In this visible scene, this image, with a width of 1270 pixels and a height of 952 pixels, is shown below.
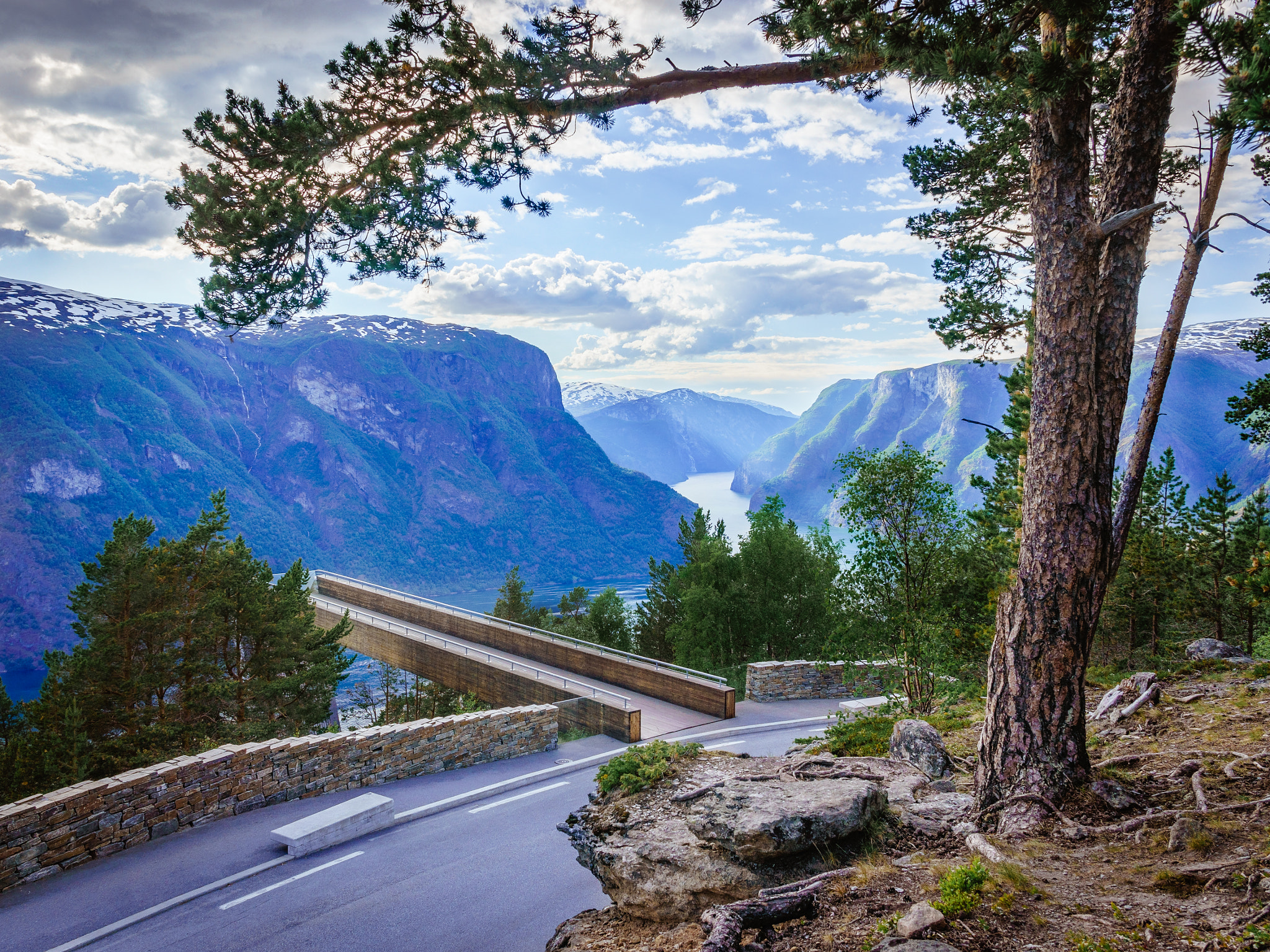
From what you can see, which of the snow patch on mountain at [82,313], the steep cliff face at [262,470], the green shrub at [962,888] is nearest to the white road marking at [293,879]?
the green shrub at [962,888]

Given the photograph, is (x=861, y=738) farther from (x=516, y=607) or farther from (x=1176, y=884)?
(x=516, y=607)

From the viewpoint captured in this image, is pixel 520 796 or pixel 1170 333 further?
pixel 520 796

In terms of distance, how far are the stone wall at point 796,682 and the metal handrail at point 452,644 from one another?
134 inches

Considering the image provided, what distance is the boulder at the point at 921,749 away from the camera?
6.79 metres

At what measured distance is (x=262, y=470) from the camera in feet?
544

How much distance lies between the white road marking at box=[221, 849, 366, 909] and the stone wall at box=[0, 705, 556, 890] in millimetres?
2322

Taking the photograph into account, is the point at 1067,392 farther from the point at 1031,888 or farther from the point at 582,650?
the point at 582,650

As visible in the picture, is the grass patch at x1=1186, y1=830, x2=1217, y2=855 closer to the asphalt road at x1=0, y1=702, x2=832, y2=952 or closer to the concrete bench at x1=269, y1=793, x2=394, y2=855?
the asphalt road at x1=0, y1=702, x2=832, y2=952

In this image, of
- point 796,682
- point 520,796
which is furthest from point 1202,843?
point 796,682

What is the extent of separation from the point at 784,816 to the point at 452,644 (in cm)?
1915

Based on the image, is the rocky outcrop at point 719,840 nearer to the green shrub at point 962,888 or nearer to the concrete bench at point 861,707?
the green shrub at point 962,888

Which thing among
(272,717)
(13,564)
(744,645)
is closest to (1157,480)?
(744,645)

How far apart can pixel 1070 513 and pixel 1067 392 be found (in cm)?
90

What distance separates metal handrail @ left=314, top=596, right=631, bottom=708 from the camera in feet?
56.4
